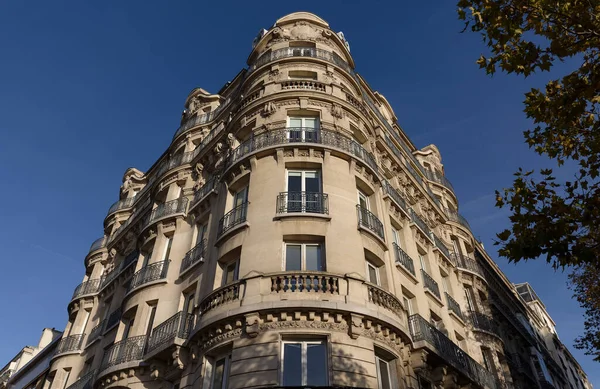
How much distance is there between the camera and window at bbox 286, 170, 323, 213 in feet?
49.3

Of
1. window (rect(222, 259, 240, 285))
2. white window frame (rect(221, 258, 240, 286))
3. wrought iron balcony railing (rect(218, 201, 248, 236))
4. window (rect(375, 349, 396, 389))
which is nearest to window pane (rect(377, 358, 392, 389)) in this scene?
window (rect(375, 349, 396, 389))

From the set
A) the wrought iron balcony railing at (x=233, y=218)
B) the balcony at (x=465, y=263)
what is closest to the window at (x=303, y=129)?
Answer: the wrought iron balcony railing at (x=233, y=218)

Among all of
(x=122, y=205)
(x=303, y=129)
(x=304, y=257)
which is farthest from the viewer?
(x=122, y=205)

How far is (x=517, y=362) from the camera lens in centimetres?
2575

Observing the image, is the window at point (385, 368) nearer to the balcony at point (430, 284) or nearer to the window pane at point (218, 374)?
Result: the window pane at point (218, 374)

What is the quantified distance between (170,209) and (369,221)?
33.1 ft

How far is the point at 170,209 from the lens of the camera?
69.7ft

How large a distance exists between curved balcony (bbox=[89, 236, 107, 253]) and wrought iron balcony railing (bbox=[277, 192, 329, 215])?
1899cm

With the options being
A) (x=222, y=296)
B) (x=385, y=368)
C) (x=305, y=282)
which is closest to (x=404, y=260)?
(x=385, y=368)

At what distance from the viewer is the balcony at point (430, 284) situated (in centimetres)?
1917

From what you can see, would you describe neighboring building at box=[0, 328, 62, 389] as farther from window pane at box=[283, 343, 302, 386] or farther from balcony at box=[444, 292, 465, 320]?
balcony at box=[444, 292, 465, 320]

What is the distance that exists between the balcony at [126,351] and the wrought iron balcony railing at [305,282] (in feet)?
22.9

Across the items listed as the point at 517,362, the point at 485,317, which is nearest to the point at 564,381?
the point at 517,362

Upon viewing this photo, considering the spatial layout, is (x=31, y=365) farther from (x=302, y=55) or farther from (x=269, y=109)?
(x=302, y=55)
